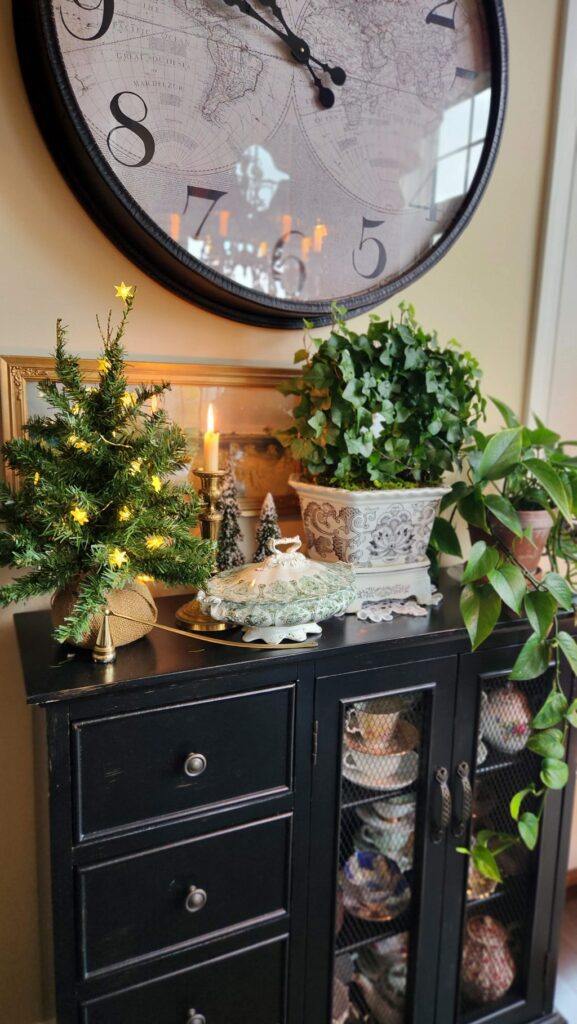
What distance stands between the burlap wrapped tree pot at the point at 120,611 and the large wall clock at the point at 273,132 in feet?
1.81

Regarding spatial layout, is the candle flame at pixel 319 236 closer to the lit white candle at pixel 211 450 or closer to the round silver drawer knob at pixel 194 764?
the lit white candle at pixel 211 450

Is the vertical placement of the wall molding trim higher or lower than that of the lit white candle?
higher

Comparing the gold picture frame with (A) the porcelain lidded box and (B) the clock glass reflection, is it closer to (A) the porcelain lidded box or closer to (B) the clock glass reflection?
(B) the clock glass reflection

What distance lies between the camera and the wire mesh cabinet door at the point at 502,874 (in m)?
1.18

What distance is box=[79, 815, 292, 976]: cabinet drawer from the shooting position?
892 millimetres

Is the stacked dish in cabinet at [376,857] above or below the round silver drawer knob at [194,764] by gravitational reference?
below

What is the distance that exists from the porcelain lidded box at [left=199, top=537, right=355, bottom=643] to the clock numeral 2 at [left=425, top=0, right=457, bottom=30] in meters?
1.09

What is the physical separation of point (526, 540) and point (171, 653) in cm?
67

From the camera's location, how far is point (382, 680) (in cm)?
107

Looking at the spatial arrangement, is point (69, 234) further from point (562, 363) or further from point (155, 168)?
point (562, 363)

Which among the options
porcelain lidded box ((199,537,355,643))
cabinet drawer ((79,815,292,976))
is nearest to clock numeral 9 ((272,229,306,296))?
porcelain lidded box ((199,537,355,643))

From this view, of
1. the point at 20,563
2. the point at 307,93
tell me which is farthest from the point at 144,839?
the point at 307,93

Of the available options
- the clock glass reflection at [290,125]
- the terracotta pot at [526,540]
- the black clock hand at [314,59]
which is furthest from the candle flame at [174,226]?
the terracotta pot at [526,540]

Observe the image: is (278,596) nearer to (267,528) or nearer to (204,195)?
(267,528)
